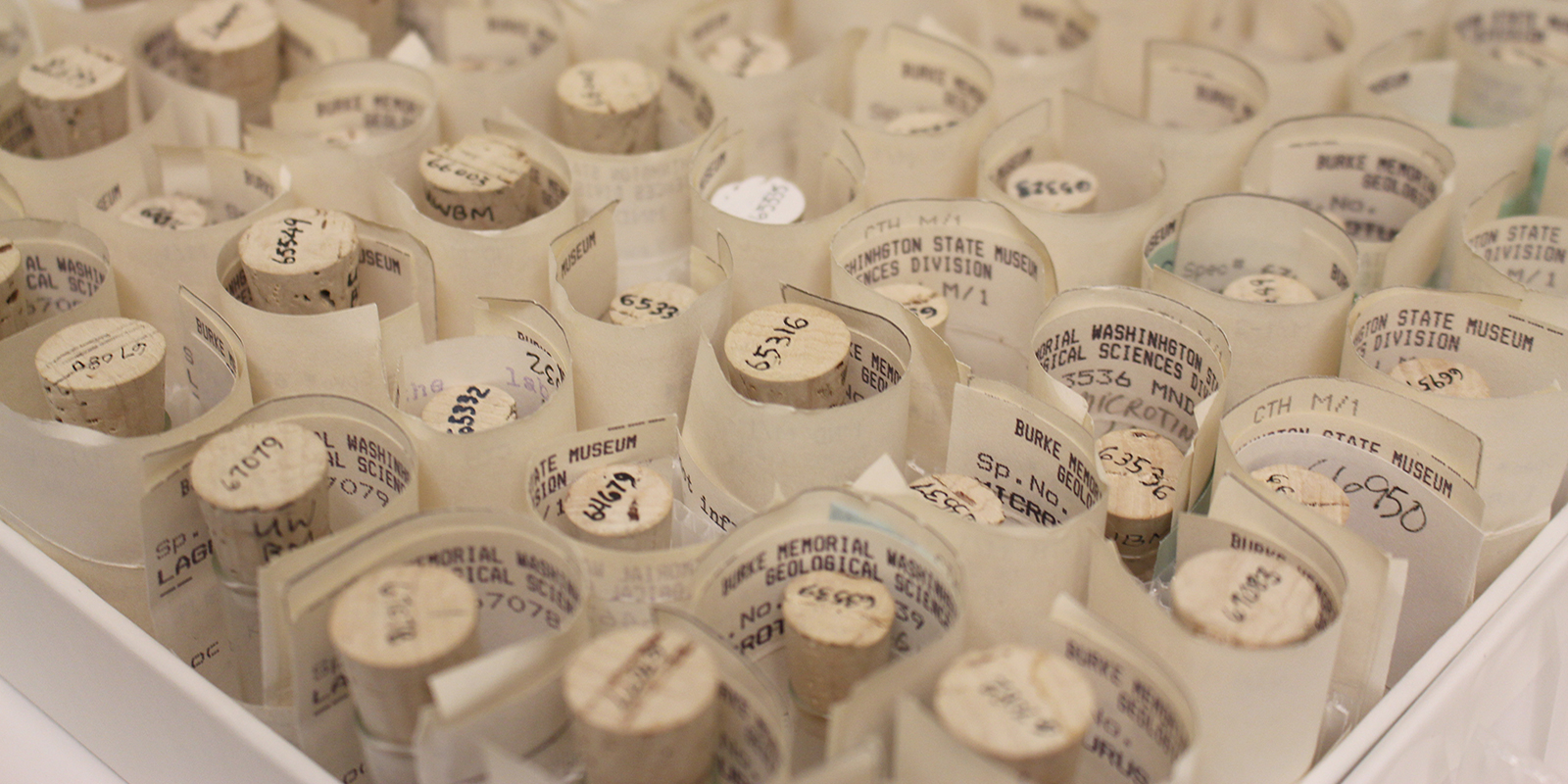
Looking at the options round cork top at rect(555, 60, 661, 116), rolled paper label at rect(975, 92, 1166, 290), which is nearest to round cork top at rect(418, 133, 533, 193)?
round cork top at rect(555, 60, 661, 116)

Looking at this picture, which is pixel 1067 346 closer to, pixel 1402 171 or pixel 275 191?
pixel 1402 171

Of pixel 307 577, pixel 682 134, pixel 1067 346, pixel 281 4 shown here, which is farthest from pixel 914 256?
pixel 281 4

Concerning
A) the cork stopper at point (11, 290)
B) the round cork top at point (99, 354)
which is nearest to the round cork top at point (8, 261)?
the cork stopper at point (11, 290)

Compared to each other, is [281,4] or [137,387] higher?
[281,4]

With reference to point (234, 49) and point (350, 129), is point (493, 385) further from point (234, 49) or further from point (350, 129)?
point (234, 49)

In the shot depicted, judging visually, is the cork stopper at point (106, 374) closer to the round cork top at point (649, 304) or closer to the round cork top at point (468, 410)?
the round cork top at point (468, 410)

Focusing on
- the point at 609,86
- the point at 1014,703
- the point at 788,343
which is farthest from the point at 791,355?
the point at 609,86

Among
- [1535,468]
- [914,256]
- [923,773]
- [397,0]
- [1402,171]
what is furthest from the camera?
[397,0]
